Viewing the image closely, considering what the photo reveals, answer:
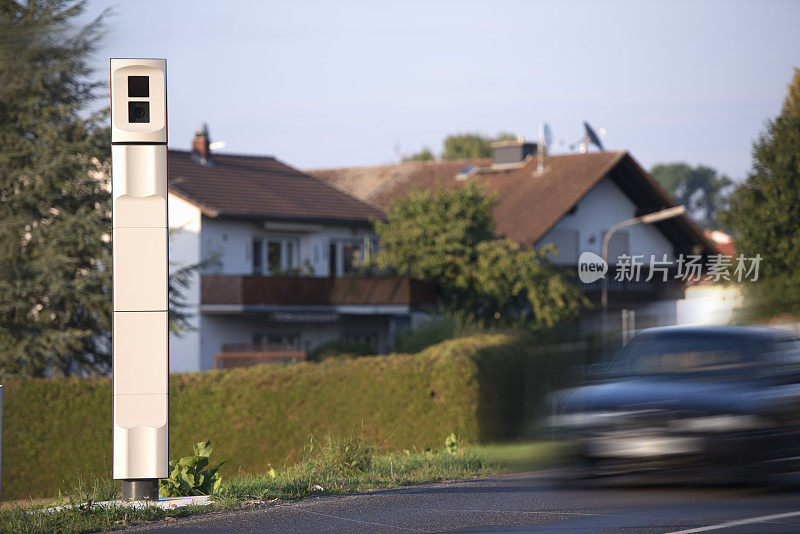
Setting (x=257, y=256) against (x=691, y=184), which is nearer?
(x=257, y=256)

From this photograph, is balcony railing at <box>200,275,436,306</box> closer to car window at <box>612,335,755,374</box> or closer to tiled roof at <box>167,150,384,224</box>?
tiled roof at <box>167,150,384,224</box>

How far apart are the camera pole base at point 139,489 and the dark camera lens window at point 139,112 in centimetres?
336

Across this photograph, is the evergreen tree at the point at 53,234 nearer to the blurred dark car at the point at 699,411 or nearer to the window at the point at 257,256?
the window at the point at 257,256

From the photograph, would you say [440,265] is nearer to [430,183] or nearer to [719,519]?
[430,183]

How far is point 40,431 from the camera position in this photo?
20.1m

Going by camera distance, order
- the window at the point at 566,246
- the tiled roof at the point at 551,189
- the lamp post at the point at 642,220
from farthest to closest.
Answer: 1. the window at the point at 566,246
2. the tiled roof at the point at 551,189
3. the lamp post at the point at 642,220

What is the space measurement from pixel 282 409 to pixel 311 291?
20122mm

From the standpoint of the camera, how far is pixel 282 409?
64.5 ft

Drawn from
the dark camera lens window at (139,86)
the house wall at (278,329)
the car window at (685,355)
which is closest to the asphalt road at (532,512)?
the car window at (685,355)

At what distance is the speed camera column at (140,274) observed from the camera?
9.65 metres

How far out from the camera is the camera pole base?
9.63m

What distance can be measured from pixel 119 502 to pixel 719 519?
5.17 metres

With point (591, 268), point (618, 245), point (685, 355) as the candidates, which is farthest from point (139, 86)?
point (618, 245)

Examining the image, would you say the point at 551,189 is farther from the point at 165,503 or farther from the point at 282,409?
the point at 165,503
